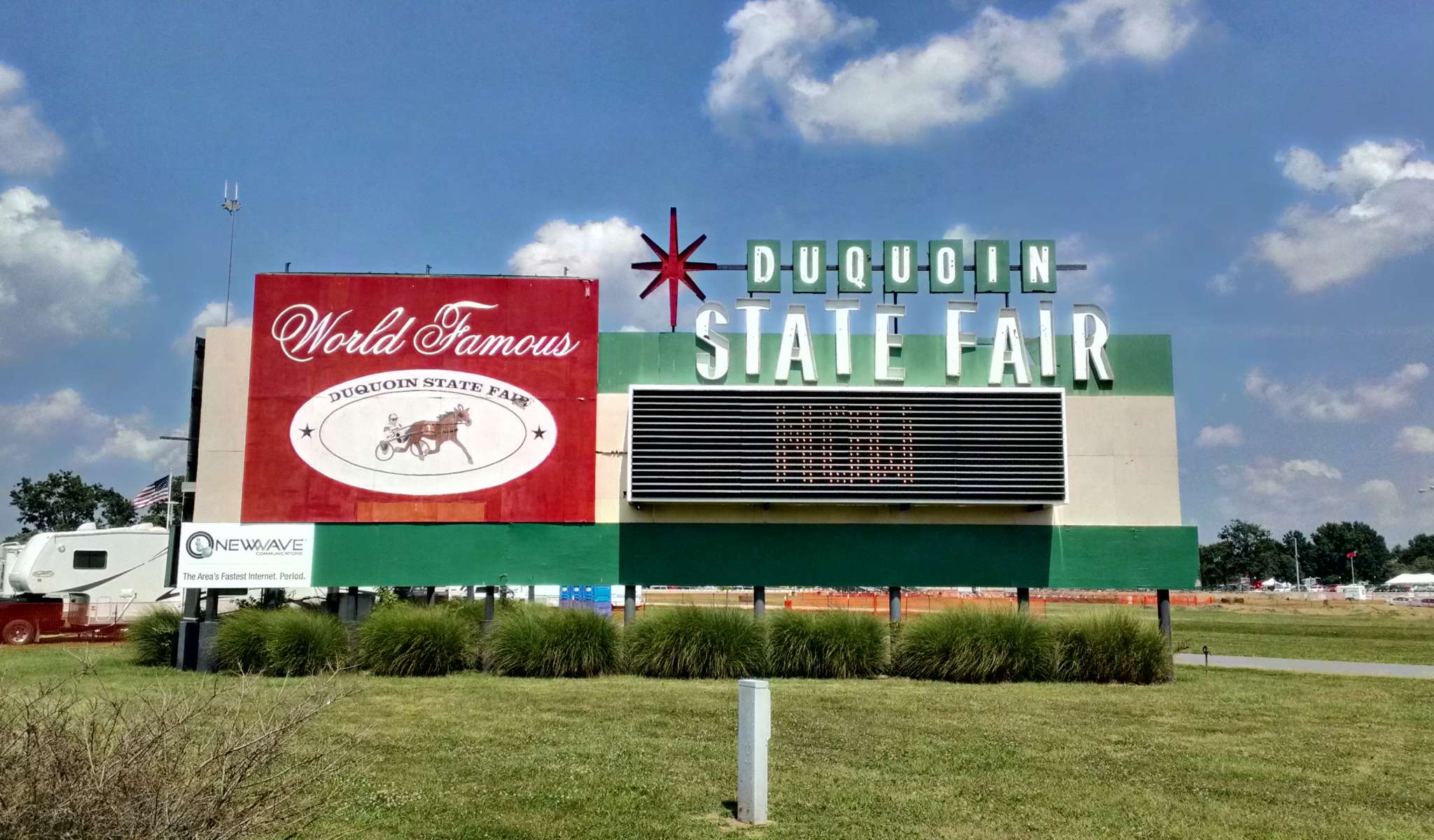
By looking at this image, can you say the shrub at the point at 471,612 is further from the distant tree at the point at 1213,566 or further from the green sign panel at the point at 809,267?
the distant tree at the point at 1213,566

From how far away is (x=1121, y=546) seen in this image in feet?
64.0

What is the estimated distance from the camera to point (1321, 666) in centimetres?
2283

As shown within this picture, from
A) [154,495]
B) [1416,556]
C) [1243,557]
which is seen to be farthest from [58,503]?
[1416,556]

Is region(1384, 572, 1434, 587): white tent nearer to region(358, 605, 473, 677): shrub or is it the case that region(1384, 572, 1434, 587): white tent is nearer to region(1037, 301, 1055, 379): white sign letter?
region(1037, 301, 1055, 379): white sign letter

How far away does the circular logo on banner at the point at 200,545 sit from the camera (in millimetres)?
18938

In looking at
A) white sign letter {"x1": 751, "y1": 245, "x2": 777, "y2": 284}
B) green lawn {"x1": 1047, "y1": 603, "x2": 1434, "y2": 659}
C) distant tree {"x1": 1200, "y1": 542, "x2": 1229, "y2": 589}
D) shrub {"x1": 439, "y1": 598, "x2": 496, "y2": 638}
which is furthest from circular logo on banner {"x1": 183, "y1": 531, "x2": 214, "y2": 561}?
distant tree {"x1": 1200, "y1": 542, "x2": 1229, "y2": 589}

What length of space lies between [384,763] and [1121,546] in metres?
14.0

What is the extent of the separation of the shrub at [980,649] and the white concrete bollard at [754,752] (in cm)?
1003

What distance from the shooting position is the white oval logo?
19.4 meters

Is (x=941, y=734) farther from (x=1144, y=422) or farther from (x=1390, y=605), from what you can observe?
(x=1390, y=605)

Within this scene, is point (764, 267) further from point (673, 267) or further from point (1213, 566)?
point (1213, 566)

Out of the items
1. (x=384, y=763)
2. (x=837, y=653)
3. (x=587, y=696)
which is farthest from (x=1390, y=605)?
(x=384, y=763)

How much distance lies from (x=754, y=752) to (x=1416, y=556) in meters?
Answer: 199

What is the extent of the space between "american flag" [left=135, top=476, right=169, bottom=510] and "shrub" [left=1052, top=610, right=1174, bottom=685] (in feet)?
105
